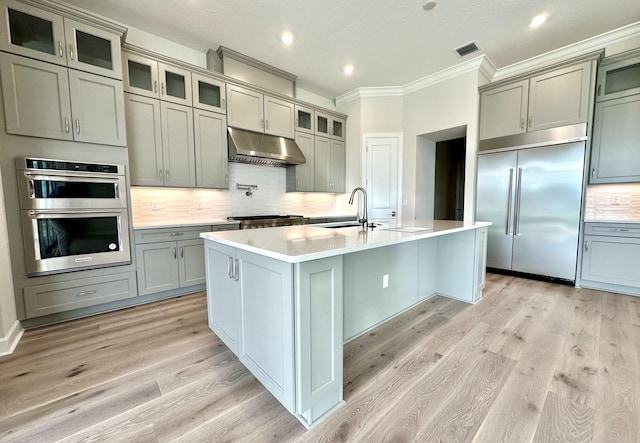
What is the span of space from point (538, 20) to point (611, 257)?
2908 mm

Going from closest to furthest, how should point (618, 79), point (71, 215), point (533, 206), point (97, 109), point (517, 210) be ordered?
point (71, 215), point (97, 109), point (618, 79), point (533, 206), point (517, 210)

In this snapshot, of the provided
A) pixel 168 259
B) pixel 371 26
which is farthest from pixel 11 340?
pixel 371 26

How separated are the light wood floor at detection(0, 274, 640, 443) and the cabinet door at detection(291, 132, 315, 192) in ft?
8.75

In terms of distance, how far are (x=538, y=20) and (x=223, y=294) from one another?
4.37 metres

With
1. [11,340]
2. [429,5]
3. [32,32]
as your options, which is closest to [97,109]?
[32,32]

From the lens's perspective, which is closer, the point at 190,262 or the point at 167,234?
the point at 167,234

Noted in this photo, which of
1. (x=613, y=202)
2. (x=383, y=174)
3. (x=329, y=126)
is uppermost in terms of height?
(x=329, y=126)

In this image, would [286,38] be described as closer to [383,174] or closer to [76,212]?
[383,174]

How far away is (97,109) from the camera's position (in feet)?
8.09

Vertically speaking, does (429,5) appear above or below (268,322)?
above

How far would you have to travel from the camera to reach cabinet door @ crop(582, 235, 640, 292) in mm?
2979

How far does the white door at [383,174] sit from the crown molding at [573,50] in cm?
195

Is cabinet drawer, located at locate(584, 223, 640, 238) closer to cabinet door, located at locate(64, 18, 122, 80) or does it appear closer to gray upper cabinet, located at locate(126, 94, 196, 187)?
gray upper cabinet, located at locate(126, 94, 196, 187)

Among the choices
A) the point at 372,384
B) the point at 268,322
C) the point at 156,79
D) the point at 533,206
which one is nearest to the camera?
the point at 268,322
